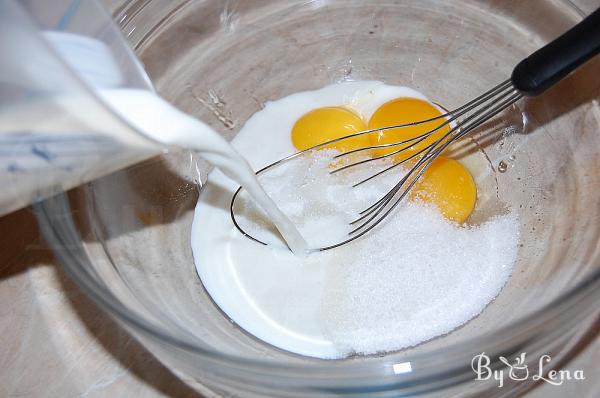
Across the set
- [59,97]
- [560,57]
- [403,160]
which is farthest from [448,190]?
[59,97]

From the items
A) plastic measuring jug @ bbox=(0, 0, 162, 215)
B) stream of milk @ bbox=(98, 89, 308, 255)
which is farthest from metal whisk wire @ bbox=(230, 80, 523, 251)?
plastic measuring jug @ bbox=(0, 0, 162, 215)

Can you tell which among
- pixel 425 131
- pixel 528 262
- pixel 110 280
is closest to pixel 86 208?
pixel 110 280

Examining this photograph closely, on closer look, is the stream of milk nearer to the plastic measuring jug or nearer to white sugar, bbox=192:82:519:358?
Answer: the plastic measuring jug

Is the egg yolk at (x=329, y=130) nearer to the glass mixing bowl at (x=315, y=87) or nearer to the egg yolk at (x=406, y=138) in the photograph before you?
the egg yolk at (x=406, y=138)

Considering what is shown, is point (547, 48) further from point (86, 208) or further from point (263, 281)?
point (86, 208)

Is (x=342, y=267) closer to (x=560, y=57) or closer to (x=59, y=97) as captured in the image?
(x=560, y=57)

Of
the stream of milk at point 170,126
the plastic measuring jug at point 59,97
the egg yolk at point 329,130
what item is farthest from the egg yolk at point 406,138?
the plastic measuring jug at point 59,97
